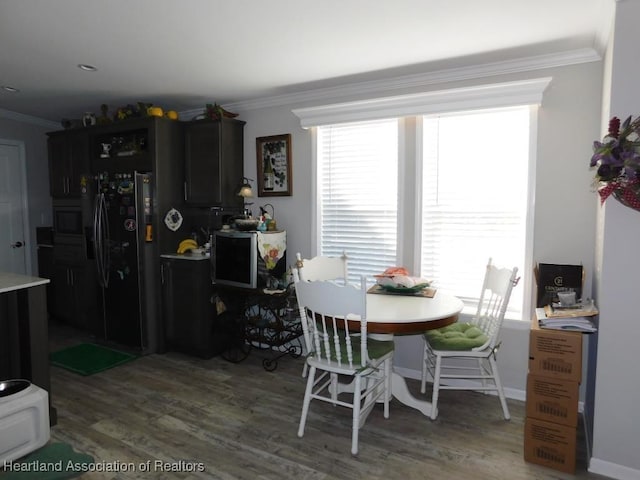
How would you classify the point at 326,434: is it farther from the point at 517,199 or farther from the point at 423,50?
the point at 423,50

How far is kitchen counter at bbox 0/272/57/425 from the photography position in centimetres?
262

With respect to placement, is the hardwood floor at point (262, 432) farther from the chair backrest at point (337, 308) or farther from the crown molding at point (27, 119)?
the crown molding at point (27, 119)

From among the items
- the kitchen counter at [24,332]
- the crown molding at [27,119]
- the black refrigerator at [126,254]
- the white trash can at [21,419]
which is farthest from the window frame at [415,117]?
the crown molding at [27,119]

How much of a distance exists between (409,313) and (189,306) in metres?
2.17

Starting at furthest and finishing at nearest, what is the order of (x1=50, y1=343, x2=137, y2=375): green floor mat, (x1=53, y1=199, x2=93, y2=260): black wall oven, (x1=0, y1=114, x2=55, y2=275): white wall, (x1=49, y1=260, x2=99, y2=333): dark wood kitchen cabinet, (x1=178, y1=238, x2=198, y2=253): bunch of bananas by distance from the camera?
(x1=0, y1=114, x2=55, y2=275): white wall
(x1=53, y1=199, x2=93, y2=260): black wall oven
(x1=49, y1=260, x2=99, y2=333): dark wood kitchen cabinet
(x1=178, y1=238, x2=198, y2=253): bunch of bananas
(x1=50, y1=343, x2=137, y2=375): green floor mat

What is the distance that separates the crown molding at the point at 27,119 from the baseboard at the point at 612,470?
6.18 m

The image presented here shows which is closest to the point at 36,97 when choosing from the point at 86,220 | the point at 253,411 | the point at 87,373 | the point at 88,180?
the point at 88,180

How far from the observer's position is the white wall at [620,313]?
2070 mm

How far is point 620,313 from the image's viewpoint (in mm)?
2145

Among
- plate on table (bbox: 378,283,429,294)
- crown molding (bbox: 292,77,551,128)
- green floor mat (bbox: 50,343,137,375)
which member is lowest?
green floor mat (bbox: 50,343,137,375)

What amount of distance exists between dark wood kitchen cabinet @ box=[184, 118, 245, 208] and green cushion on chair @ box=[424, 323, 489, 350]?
223 cm

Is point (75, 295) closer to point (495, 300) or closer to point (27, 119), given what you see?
point (27, 119)

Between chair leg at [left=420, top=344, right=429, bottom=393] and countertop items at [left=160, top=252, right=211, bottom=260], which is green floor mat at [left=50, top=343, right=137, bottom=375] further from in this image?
chair leg at [left=420, top=344, right=429, bottom=393]

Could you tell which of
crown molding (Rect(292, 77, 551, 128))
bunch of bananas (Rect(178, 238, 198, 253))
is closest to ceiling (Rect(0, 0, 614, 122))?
crown molding (Rect(292, 77, 551, 128))
